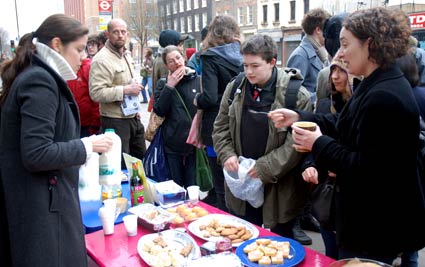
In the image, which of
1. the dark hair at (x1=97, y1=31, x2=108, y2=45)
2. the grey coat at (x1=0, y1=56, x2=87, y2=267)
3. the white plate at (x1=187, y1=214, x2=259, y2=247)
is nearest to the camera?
the grey coat at (x1=0, y1=56, x2=87, y2=267)

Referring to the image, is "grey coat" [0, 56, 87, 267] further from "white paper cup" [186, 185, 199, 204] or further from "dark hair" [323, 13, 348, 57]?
"dark hair" [323, 13, 348, 57]

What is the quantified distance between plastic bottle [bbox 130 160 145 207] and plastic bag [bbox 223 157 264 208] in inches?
23.4

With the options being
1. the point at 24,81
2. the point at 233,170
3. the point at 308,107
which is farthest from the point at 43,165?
the point at 308,107

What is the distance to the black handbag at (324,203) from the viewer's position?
1.94 meters

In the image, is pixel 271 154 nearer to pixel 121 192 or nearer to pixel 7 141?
pixel 121 192

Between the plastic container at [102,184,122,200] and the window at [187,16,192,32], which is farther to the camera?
the window at [187,16,192,32]

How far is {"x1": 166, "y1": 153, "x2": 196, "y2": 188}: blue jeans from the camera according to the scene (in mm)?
3898

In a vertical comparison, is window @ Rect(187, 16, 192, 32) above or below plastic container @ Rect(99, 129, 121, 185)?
above

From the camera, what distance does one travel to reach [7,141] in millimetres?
1728

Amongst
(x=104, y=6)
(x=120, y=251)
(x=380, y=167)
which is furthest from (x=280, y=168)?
(x=104, y=6)

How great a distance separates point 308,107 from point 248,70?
0.45m

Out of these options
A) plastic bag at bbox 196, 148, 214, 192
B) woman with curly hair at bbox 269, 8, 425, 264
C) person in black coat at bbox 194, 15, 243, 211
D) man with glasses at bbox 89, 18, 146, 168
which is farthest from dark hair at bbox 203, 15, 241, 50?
woman with curly hair at bbox 269, 8, 425, 264

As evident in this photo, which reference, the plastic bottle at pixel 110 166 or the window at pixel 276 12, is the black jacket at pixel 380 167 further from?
the window at pixel 276 12

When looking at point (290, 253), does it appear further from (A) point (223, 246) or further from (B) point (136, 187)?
(B) point (136, 187)
